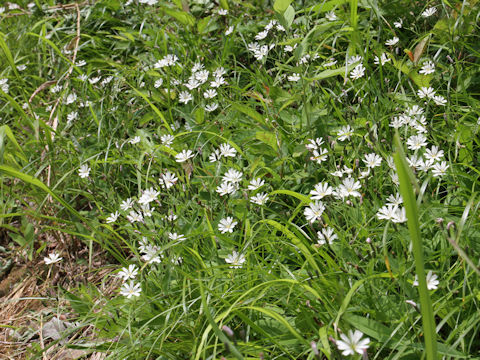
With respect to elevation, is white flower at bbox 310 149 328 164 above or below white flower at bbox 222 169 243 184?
above

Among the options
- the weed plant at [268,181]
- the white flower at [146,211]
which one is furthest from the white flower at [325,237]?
the white flower at [146,211]

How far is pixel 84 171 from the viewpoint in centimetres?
259

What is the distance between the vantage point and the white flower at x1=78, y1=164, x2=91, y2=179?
2.51 meters

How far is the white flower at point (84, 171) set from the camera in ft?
8.22

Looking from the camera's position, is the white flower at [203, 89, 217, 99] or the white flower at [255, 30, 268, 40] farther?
the white flower at [255, 30, 268, 40]

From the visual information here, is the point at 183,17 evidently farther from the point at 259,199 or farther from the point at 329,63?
the point at 259,199

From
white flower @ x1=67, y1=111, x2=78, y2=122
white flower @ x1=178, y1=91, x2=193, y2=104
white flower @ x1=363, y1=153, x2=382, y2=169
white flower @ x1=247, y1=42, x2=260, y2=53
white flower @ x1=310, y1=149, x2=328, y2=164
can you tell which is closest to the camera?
white flower @ x1=363, y1=153, x2=382, y2=169

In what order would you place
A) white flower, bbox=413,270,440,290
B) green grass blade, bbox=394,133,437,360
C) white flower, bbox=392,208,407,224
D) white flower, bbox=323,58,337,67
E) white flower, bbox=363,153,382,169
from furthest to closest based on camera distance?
1. white flower, bbox=323,58,337,67
2. white flower, bbox=363,153,382,169
3. white flower, bbox=392,208,407,224
4. white flower, bbox=413,270,440,290
5. green grass blade, bbox=394,133,437,360

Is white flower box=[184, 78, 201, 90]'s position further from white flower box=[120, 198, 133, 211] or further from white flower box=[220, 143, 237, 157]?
white flower box=[120, 198, 133, 211]

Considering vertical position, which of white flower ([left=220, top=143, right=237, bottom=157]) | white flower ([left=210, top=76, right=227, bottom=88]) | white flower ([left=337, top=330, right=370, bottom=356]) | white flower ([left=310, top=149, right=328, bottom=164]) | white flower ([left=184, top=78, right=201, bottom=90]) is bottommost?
white flower ([left=184, top=78, right=201, bottom=90])

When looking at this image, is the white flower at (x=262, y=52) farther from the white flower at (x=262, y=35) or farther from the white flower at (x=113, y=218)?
the white flower at (x=113, y=218)

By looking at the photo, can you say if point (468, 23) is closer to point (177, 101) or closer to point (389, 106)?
point (389, 106)

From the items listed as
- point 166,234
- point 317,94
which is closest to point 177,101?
point 317,94

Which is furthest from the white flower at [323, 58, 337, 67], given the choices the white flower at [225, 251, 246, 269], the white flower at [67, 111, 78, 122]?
the white flower at [67, 111, 78, 122]
